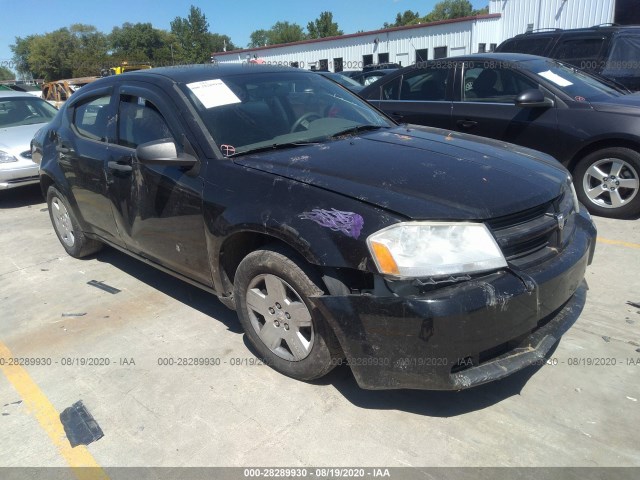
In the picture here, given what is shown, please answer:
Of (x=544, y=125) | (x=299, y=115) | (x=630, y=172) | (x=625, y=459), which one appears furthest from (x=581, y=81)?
(x=625, y=459)

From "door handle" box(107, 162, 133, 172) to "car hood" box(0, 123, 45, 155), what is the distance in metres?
4.66

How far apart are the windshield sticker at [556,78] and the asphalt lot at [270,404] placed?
2.46 meters

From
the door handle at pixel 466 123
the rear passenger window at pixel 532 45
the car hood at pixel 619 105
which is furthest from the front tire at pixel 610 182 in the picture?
the rear passenger window at pixel 532 45

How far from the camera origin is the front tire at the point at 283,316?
2566 millimetres

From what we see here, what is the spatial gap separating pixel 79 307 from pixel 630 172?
16.9 feet

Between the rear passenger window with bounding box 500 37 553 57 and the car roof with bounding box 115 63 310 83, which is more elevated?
the car roof with bounding box 115 63 310 83

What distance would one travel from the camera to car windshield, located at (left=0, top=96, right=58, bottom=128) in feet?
27.7

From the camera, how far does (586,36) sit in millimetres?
7871

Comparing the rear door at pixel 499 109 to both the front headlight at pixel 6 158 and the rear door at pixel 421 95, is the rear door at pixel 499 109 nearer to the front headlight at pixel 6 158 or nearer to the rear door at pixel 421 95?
the rear door at pixel 421 95

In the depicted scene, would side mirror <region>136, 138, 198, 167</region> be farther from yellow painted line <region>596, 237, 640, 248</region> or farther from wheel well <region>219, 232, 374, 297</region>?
yellow painted line <region>596, 237, 640, 248</region>

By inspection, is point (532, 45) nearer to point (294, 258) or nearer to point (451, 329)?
point (294, 258)

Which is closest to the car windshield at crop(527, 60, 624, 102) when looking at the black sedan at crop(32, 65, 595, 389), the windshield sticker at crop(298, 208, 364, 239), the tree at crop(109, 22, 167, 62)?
the black sedan at crop(32, 65, 595, 389)

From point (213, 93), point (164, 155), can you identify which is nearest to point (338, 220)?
point (164, 155)

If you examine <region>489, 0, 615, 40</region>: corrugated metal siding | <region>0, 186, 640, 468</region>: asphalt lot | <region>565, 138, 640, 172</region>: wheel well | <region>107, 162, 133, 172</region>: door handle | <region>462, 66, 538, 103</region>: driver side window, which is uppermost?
<region>489, 0, 615, 40</region>: corrugated metal siding
